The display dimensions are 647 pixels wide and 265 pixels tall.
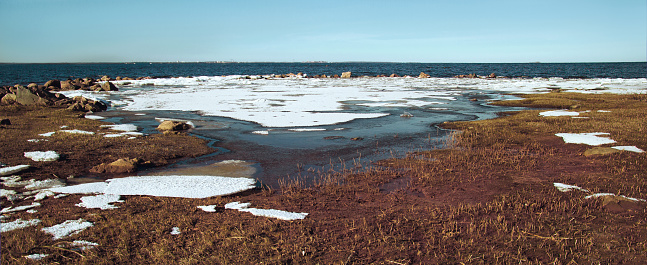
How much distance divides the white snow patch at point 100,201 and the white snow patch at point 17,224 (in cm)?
87

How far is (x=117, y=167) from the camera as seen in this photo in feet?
30.8

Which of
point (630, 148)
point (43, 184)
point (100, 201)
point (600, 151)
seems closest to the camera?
point (100, 201)

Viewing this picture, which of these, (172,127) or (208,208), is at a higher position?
(172,127)

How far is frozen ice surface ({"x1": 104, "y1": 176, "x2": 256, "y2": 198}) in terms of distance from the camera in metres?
7.63

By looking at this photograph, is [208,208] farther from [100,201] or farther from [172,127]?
[172,127]

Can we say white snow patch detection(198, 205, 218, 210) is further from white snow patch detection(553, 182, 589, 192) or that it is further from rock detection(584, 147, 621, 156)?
rock detection(584, 147, 621, 156)

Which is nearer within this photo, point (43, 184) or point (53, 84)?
point (43, 184)

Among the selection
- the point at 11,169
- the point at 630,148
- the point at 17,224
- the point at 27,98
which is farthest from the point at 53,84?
the point at 630,148

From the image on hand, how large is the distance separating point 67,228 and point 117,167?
3.77m

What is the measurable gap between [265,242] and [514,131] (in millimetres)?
12210

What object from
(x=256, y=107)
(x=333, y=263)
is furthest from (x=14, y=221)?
(x=256, y=107)

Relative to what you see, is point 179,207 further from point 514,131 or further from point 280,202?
point 514,131

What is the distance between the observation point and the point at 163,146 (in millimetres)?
11922

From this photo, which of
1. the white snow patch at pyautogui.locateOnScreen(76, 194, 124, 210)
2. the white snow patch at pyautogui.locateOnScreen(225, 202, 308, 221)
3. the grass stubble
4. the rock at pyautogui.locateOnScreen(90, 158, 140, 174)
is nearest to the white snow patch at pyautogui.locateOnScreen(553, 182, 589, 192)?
the grass stubble
